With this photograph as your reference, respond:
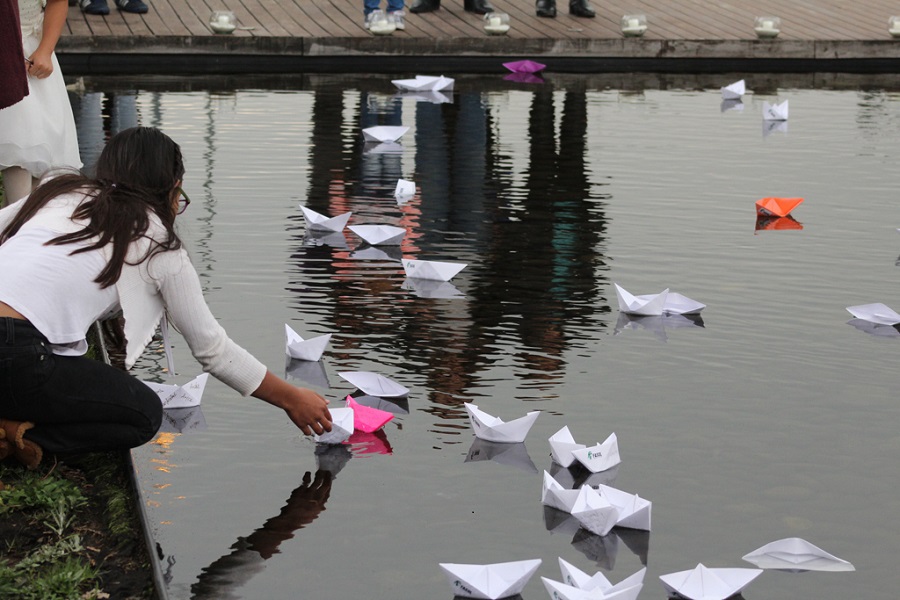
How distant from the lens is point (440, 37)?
14.7 meters

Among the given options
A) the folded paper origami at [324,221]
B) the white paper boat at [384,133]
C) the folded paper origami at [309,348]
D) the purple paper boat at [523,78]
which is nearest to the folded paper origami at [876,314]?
the folded paper origami at [309,348]

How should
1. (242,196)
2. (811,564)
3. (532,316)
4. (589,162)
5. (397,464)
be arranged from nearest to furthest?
(811,564) → (397,464) → (532,316) → (242,196) → (589,162)

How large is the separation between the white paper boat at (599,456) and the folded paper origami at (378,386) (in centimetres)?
81

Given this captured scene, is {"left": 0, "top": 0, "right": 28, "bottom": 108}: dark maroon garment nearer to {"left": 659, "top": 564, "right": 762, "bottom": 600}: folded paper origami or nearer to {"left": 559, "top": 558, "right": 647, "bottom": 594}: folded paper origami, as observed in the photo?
{"left": 559, "top": 558, "right": 647, "bottom": 594}: folded paper origami

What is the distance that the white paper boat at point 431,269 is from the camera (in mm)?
6398

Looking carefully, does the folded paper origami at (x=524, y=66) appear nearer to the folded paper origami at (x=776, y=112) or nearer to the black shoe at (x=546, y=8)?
the black shoe at (x=546, y=8)

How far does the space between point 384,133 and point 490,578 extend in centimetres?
696

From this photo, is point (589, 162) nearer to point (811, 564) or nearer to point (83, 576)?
point (811, 564)

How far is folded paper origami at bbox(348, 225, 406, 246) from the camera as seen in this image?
710 centimetres

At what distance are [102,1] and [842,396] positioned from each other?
37.3 feet

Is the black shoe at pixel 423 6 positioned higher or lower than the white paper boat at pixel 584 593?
higher

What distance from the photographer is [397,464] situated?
171 inches

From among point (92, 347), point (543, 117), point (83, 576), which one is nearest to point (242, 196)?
point (92, 347)

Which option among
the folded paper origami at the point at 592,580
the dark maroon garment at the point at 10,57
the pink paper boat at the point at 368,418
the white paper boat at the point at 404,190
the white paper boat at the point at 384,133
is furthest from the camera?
the white paper boat at the point at 384,133
